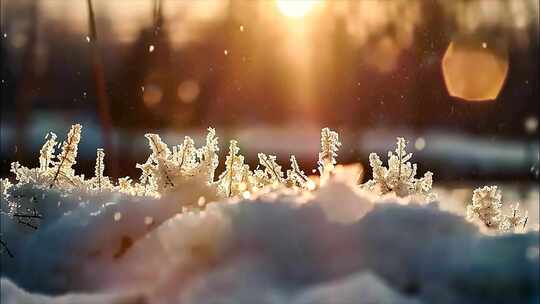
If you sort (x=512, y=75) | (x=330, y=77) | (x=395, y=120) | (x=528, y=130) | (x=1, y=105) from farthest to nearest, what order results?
1. (x=512, y=75)
2. (x=330, y=77)
3. (x=395, y=120)
4. (x=1, y=105)
5. (x=528, y=130)

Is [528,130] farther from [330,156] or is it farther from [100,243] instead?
[100,243]

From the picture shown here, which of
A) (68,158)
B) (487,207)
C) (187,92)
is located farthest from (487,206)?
(187,92)

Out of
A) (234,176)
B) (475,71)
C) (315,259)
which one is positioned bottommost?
(475,71)

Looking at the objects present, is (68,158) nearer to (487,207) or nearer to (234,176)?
(234,176)

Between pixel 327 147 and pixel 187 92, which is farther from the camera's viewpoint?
pixel 187 92

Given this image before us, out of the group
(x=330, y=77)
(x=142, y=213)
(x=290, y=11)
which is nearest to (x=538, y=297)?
(x=142, y=213)

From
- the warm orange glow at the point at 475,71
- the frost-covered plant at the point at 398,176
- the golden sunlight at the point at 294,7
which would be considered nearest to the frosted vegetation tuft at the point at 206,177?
the frost-covered plant at the point at 398,176

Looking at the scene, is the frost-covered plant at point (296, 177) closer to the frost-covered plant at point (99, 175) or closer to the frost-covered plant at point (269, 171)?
the frost-covered plant at point (269, 171)
